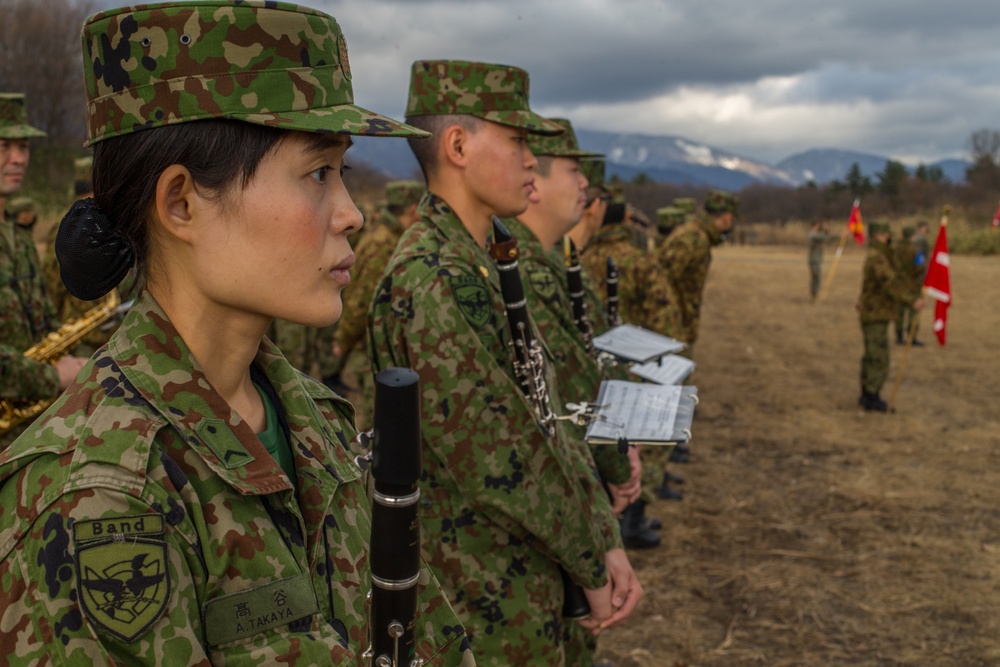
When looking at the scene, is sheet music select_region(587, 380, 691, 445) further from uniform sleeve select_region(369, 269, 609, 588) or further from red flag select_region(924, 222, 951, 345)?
red flag select_region(924, 222, 951, 345)

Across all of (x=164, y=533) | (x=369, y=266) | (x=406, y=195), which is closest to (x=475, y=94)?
(x=164, y=533)

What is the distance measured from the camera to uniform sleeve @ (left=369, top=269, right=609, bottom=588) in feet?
8.45

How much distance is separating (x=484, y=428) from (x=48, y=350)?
11.6 feet

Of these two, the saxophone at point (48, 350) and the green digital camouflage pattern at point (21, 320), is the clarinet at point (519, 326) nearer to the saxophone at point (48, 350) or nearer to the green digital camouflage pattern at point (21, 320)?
the green digital camouflage pattern at point (21, 320)

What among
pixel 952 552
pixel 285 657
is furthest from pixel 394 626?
pixel 952 552

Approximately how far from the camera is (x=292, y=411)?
1643mm

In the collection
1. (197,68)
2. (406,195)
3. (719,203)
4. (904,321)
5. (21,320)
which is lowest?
(904,321)

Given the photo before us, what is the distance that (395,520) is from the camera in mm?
1395

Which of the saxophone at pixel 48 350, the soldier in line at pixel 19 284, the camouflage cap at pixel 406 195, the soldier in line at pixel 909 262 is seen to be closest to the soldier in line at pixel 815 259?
the soldier in line at pixel 909 262

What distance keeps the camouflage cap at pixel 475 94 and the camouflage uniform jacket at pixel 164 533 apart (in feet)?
6.19

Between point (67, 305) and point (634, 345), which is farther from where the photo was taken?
point (67, 305)

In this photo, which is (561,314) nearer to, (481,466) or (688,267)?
(481,466)

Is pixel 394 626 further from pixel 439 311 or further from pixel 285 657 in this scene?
pixel 439 311

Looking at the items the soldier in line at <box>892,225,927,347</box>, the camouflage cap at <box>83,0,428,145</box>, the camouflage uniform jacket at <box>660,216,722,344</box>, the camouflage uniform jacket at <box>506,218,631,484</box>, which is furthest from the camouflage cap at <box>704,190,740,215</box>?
the camouflage cap at <box>83,0,428,145</box>
